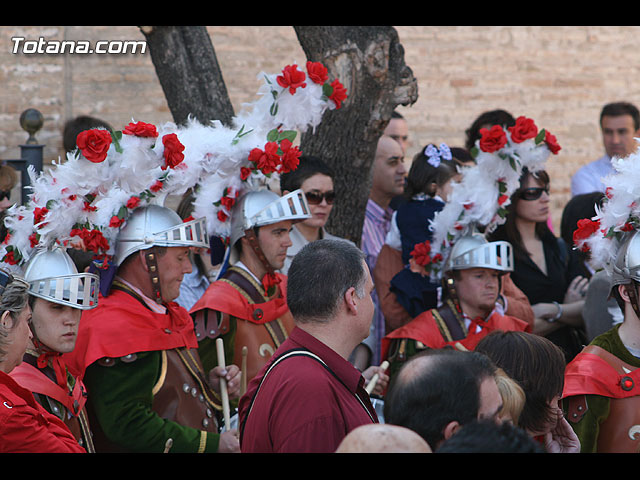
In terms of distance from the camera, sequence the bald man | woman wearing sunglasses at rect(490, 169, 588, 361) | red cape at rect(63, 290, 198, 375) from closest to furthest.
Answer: the bald man
red cape at rect(63, 290, 198, 375)
woman wearing sunglasses at rect(490, 169, 588, 361)

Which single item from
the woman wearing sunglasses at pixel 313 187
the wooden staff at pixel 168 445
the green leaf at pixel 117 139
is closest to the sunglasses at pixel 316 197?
the woman wearing sunglasses at pixel 313 187

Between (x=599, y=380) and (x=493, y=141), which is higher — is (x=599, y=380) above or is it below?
below

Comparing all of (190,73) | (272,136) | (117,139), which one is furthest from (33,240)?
(190,73)

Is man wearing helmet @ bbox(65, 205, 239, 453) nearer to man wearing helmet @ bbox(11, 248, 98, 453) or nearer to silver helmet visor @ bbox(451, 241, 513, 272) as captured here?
man wearing helmet @ bbox(11, 248, 98, 453)

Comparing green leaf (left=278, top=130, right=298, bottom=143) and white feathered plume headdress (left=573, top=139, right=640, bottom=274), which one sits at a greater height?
white feathered plume headdress (left=573, top=139, right=640, bottom=274)

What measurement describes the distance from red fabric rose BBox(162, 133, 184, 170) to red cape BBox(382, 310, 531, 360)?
184 cm

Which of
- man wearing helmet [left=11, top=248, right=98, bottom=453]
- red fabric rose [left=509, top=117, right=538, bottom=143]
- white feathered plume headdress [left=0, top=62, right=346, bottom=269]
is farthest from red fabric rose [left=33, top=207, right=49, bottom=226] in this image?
red fabric rose [left=509, top=117, right=538, bottom=143]

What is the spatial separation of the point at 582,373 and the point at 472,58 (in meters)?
7.82

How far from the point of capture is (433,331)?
18.4 feet

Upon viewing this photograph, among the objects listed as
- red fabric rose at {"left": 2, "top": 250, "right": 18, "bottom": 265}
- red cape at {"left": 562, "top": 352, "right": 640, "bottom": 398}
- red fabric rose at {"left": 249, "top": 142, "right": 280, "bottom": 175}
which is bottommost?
red fabric rose at {"left": 2, "top": 250, "right": 18, "bottom": 265}

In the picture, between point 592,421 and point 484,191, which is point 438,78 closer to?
point 484,191

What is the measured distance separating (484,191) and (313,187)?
3.48 feet

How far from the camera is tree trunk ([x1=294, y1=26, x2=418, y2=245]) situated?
6.23 metres

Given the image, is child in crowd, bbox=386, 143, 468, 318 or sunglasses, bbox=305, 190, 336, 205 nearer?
sunglasses, bbox=305, 190, 336, 205
